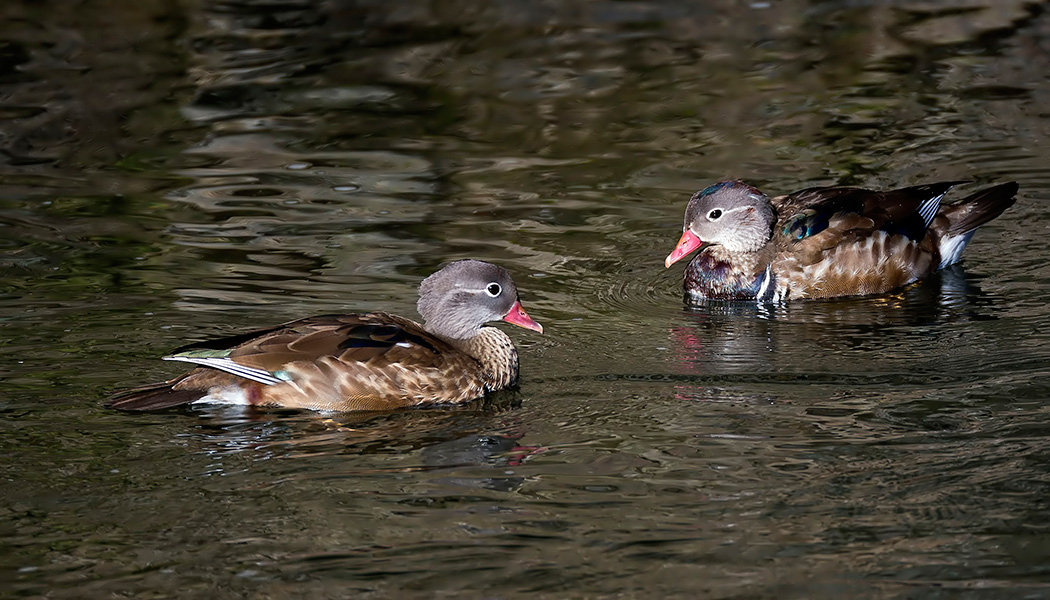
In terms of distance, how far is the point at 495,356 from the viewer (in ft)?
28.6

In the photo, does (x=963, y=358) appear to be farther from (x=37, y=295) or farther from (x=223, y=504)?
(x=37, y=295)

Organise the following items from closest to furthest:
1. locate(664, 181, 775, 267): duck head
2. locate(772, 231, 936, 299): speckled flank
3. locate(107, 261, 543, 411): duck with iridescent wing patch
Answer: locate(107, 261, 543, 411): duck with iridescent wing patch
locate(772, 231, 936, 299): speckled flank
locate(664, 181, 775, 267): duck head

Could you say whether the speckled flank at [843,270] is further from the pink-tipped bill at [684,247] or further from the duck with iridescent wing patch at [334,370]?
the duck with iridescent wing patch at [334,370]

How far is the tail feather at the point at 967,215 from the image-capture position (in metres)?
11.0

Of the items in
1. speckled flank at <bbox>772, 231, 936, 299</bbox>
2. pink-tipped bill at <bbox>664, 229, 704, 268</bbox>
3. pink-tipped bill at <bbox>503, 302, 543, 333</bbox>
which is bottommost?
speckled flank at <bbox>772, 231, 936, 299</bbox>

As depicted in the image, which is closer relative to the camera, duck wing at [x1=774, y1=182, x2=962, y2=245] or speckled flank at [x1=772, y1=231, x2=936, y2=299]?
speckled flank at [x1=772, y1=231, x2=936, y2=299]

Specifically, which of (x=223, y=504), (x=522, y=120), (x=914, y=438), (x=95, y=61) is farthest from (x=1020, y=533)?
(x=95, y=61)

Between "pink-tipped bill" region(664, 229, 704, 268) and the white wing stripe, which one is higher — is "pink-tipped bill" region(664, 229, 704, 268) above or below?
below

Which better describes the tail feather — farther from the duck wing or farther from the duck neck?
the duck neck

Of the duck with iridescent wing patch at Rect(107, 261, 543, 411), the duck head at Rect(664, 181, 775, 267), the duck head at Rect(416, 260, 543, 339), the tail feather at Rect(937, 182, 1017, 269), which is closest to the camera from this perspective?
the duck with iridescent wing patch at Rect(107, 261, 543, 411)

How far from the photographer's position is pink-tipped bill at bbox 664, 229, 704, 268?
10.8 m

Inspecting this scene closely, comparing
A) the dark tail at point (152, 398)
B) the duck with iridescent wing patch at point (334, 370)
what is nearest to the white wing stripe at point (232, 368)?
the duck with iridescent wing patch at point (334, 370)

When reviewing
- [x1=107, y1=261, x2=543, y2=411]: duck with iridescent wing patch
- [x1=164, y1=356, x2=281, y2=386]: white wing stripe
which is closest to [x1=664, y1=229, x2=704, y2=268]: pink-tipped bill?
[x1=107, y1=261, x2=543, y2=411]: duck with iridescent wing patch

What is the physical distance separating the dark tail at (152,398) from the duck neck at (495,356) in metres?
1.61
